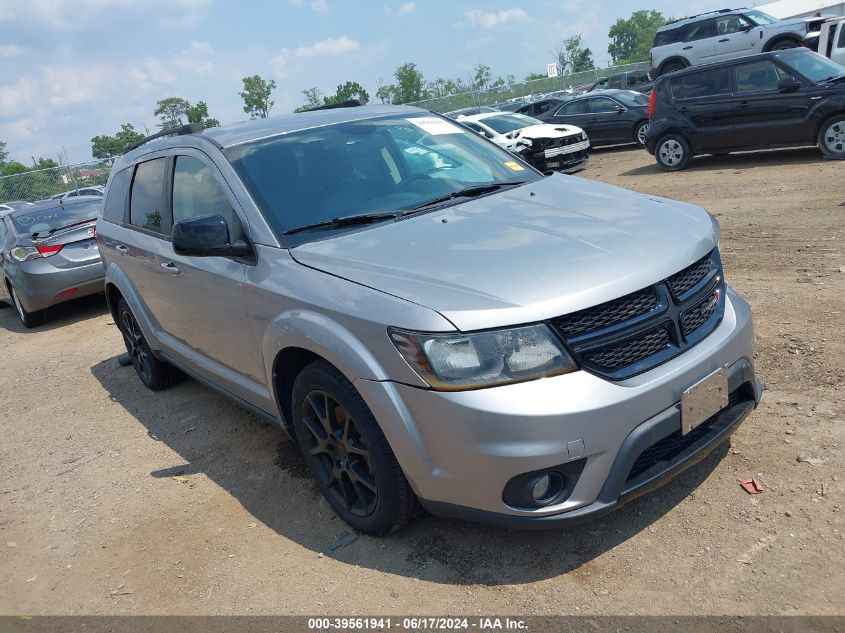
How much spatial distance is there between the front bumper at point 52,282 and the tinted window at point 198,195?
203 inches

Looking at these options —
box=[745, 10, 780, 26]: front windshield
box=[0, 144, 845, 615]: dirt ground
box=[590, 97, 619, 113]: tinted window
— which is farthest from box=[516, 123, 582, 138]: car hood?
box=[0, 144, 845, 615]: dirt ground

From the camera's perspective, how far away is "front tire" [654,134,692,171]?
1239 cm

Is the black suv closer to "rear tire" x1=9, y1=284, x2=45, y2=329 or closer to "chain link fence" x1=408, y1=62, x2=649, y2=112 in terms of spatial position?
"rear tire" x1=9, y1=284, x2=45, y2=329

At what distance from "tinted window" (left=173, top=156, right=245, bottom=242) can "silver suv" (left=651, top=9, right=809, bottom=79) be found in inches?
741

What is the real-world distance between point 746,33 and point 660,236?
67.9 ft

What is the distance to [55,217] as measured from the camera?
962 centimetres

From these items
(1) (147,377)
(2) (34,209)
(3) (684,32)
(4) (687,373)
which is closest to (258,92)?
(3) (684,32)

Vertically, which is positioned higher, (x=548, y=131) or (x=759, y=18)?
(x=759, y=18)

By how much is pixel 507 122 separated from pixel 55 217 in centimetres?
1027

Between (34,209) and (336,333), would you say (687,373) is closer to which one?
(336,333)

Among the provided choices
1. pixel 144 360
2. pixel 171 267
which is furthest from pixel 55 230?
pixel 171 267

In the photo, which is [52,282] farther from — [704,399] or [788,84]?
[788,84]

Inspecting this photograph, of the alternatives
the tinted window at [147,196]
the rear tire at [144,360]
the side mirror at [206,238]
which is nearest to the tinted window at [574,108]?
the rear tire at [144,360]

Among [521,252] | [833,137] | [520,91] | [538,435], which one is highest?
[521,252]
